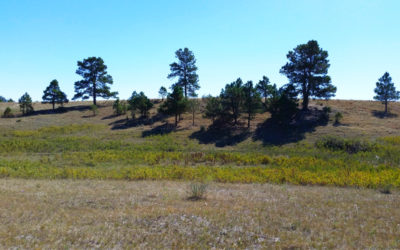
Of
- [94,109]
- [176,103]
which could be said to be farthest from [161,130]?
[94,109]

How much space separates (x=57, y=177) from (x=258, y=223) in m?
14.0

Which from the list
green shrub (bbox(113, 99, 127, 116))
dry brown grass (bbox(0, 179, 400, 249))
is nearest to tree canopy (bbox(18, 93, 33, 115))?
green shrub (bbox(113, 99, 127, 116))

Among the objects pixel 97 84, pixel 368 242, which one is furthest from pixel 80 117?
pixel 368 242

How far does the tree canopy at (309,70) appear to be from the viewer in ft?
143

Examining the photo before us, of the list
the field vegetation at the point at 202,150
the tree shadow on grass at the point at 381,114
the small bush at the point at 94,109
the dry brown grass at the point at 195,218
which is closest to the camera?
the dry brown grass at the point at 195,218

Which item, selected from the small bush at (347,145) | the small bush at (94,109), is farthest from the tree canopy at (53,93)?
the small bush at (347,145)

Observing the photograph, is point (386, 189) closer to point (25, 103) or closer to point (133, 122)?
point (133, 122)

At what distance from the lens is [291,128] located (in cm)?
4178

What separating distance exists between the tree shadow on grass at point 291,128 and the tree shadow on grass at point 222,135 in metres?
2.23

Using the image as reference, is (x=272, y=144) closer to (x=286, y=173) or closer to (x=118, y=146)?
(x=286, y=173)

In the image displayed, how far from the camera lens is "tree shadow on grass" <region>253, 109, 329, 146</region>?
37.0 meters

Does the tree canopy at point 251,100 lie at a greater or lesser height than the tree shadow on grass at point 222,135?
greater

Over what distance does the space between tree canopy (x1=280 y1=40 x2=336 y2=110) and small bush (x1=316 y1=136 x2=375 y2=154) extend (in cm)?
1461

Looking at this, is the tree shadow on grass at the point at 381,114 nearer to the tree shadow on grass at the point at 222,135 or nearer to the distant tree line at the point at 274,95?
the distant tree line at the point at 274,95
